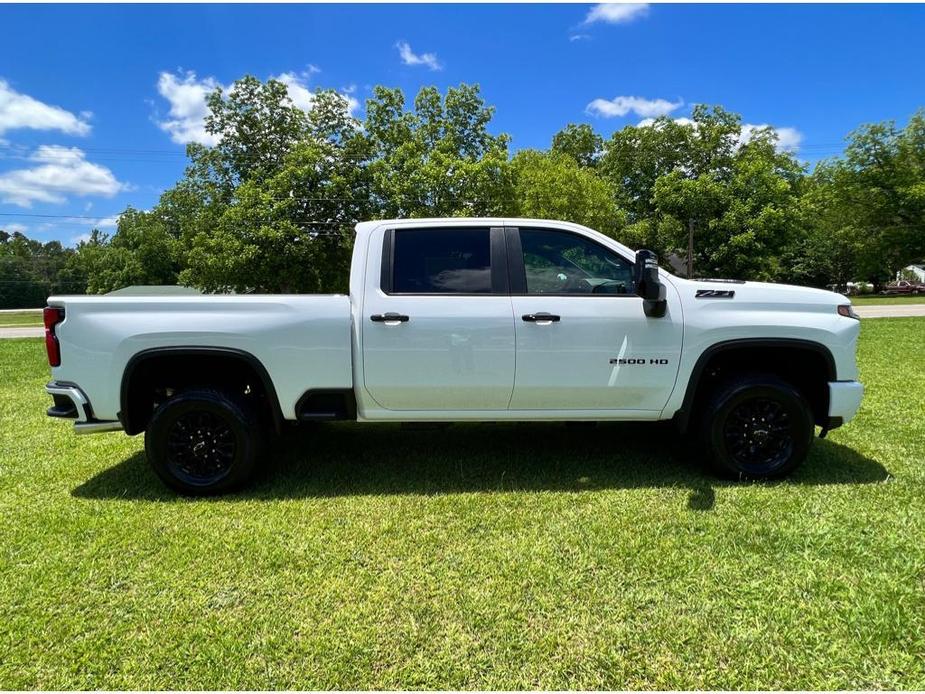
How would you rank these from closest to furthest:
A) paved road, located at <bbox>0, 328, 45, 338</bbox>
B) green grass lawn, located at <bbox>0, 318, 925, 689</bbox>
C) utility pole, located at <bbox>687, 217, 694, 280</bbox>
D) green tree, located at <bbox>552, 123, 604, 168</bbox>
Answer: green grass lawn, located at <bbox>0, 318, 925, 689</bbox>
paved road, located at <bbox>0, 328, 45, 338</bbox>
utility pole, located at <bbox>687, 217, 694, 280</bbox>
green tree, located at <bbox>552, 123, 604, 168</bbox>

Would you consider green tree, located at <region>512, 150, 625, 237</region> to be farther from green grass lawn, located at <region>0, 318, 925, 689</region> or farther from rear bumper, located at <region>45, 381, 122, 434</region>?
rear bumper, located at <region>45, 381, 122, 434</region>

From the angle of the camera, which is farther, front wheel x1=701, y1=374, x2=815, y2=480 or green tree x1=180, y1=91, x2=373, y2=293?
green tree x1=180, y1=91, x2=373, y2=293

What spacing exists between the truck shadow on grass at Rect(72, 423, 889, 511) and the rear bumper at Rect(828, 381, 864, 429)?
538 millimetres

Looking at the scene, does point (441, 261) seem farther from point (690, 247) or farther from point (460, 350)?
point (690, 247)

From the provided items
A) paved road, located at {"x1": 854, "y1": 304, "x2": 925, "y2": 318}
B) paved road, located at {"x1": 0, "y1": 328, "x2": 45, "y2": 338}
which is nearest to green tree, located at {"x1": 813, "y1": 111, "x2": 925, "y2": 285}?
paved road, located at {"x1": 854, "y1": 304, "x2": 925, "y2": 318}

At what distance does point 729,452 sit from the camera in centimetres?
396

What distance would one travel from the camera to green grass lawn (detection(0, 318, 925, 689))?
2.21 m

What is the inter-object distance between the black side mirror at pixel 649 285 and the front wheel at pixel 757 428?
0.83 meters

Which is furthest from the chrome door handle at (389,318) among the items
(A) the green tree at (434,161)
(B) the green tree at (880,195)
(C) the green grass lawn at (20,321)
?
(B) the green tree at (880,195)

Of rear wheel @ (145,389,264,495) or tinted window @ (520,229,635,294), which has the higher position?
tinted window @ (520,229,635,294)

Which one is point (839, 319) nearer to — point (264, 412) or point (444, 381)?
point (444, 381)

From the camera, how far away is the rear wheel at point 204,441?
3760mm

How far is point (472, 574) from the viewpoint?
2828 millimetres

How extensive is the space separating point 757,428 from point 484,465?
2.05 meters
